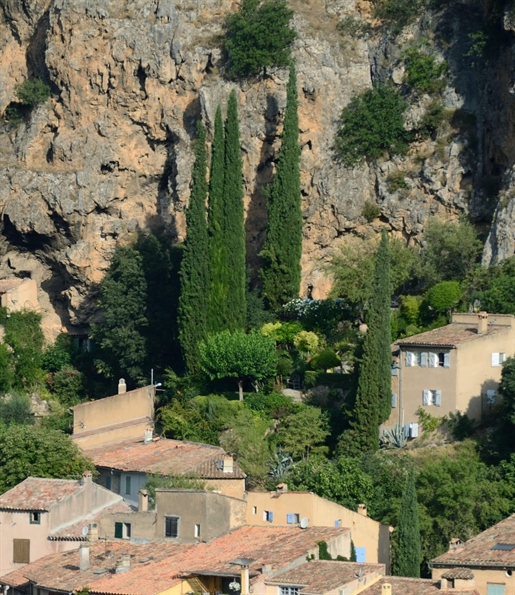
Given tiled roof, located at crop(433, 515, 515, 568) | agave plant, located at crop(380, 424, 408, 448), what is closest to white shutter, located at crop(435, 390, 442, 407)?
agave plant, located at crop(380, 424, 408, 448)

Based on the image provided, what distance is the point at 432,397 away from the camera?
244ft

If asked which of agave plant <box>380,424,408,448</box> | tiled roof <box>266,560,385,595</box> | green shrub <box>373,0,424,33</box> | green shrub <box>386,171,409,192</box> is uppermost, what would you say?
green shrub <box>373,0,424,33</box>

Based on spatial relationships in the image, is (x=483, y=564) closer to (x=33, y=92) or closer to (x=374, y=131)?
(x=374, y=131)

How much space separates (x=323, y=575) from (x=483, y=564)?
422 centimetres

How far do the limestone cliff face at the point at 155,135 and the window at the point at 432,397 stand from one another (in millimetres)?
13367

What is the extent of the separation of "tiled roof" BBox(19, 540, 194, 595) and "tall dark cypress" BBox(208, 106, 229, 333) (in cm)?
1743

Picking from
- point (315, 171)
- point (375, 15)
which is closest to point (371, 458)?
point (315, 171)

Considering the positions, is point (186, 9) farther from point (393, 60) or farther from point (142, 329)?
point (142, 329)

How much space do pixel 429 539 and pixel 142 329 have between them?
21.3m

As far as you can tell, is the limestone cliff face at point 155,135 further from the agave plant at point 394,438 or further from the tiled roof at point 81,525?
the tiled roof at point 81,525

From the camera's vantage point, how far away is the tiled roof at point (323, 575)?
58250mm

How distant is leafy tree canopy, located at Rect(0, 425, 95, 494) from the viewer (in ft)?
240

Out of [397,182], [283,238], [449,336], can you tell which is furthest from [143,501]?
[397,182]

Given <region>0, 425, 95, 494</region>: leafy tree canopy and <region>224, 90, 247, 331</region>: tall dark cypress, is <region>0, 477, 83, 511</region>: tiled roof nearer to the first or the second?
<region>0, 425, 95, 494</region>: leafy tree canopy
